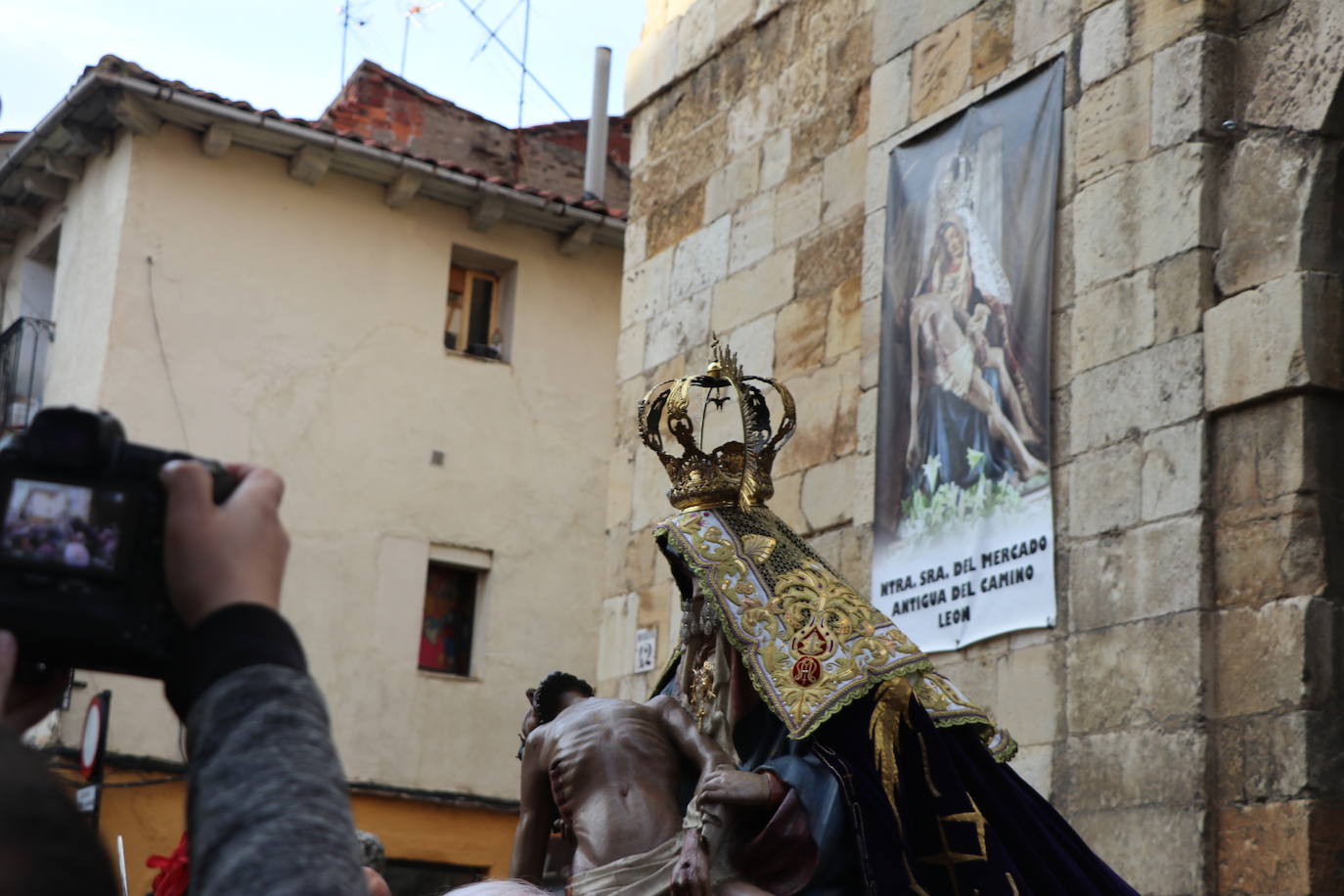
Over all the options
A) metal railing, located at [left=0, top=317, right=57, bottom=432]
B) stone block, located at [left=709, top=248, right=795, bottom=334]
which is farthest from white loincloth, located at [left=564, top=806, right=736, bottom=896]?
metal railing, located at [left=0, top=317, right=57, bottom=432]

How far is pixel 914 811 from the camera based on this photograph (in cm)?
452

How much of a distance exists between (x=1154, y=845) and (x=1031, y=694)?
870 millimetres

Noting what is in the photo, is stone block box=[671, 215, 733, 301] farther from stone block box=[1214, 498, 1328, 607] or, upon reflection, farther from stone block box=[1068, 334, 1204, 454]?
stone block box=[1214, 498, 1328, 607]

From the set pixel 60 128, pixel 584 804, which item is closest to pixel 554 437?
pixel 60 128

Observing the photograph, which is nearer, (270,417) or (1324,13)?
(1324,13)

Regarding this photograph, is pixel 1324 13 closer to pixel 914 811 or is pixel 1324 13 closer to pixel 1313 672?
pixel 1313 672

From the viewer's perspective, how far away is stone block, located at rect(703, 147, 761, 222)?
978cm

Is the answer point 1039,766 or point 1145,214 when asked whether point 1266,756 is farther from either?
point 1145,214

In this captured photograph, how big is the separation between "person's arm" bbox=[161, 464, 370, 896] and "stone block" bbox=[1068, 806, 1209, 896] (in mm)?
5289

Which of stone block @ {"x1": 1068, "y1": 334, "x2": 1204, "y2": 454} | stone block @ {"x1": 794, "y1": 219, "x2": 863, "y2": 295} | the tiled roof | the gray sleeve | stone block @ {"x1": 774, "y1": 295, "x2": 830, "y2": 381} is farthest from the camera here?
the tiled roof

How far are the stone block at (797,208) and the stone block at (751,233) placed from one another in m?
0.07

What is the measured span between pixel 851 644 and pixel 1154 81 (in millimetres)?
3104

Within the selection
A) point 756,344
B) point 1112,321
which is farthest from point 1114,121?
point 756,344

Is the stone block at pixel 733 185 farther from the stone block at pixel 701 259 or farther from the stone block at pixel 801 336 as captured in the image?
the stone block at pixel 801 336
